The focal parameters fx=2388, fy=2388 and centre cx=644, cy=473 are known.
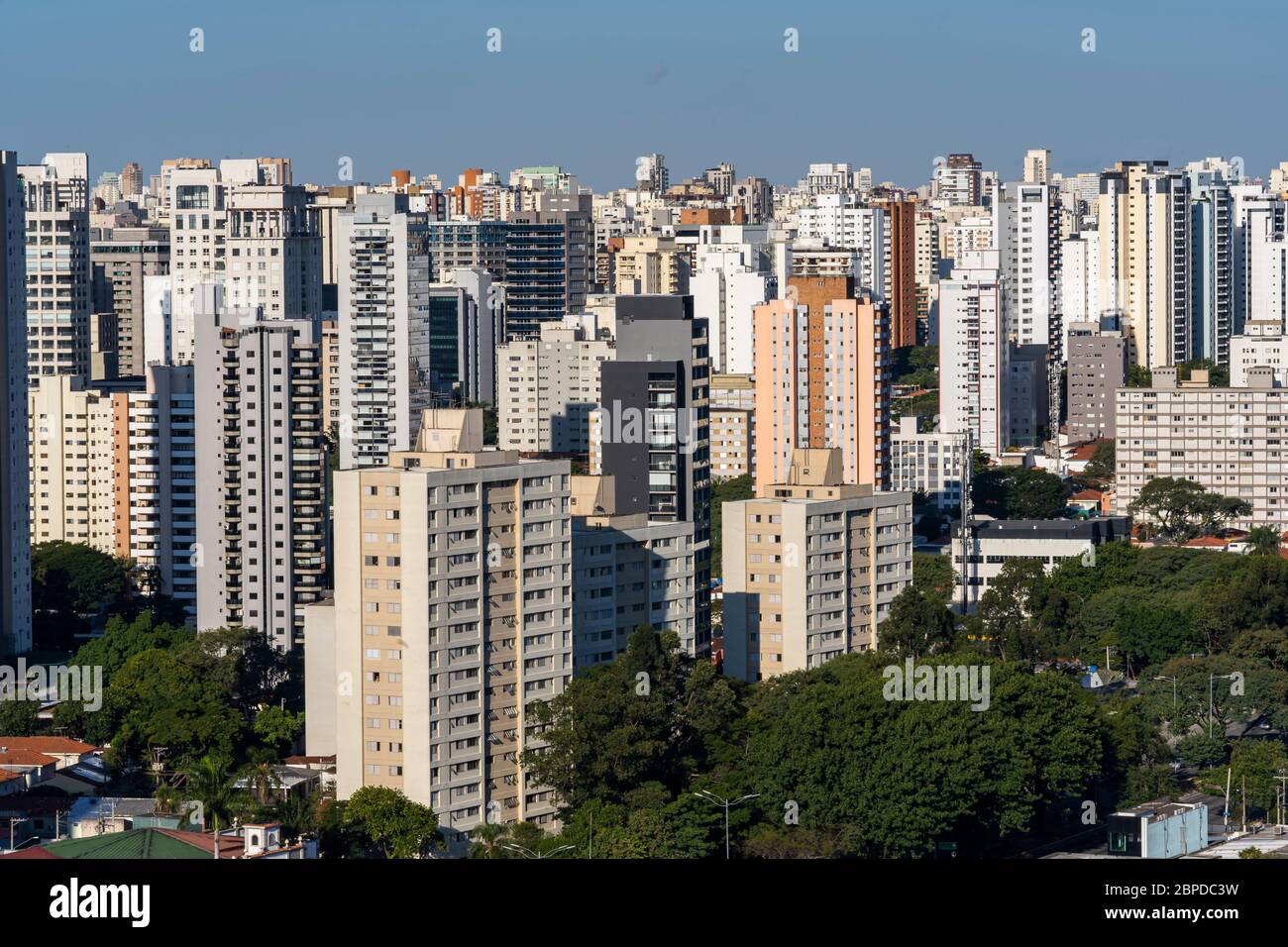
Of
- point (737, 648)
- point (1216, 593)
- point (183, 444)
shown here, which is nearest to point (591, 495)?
point (737, 648)

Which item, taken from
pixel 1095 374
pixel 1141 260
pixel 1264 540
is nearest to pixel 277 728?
pixel 1264 540

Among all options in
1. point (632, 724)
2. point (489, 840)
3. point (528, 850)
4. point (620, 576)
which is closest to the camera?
point (528, 850)

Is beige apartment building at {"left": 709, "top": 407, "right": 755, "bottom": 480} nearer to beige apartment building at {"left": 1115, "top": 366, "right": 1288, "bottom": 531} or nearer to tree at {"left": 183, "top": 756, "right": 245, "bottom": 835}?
beige apartment building at {"left": 1115, "top": 366, "right": 1288, "bottom": 531}

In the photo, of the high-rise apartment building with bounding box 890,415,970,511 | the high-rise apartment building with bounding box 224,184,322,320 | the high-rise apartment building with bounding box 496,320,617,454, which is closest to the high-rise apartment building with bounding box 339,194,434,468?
the high-rise apartment building with bounding box 496,320,617,454

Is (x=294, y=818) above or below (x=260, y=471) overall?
below

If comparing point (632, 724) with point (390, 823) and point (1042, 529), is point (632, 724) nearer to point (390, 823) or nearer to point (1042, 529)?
point (390, 823)

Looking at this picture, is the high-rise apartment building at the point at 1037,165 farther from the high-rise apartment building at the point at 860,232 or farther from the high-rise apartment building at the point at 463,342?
the high-rise apartment building at the point at 463,342

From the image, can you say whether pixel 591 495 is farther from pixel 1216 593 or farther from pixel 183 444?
pixel 183 444

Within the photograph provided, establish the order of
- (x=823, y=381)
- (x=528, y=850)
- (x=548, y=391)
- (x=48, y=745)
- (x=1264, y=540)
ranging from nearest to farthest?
1. (x=528, y=850)
2. (x=48, y=745)
3. (x=1264, y=540)
4. (x=823, y=381)
5. (x=548, y=391)
